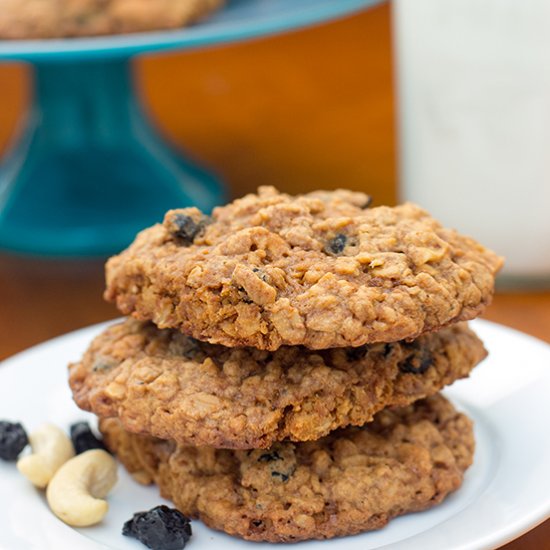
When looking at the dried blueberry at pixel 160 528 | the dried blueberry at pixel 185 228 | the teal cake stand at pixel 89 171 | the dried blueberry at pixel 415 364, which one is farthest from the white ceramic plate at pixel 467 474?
the teal cake stand at pixel 89 171

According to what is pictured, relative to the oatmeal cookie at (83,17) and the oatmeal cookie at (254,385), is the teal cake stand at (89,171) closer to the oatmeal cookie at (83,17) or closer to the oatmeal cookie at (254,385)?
the oatmeal cookie at (83,17)

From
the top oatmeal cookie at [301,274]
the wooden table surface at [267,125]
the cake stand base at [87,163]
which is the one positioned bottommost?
the wooden table surface at [267,125]

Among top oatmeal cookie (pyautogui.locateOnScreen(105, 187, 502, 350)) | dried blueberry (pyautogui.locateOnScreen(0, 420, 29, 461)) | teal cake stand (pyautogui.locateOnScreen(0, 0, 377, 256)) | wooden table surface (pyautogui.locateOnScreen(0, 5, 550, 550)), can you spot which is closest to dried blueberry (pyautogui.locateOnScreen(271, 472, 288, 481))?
top oatmeal cookie (pyautogui.locateOnScreen(105, 187, 502, 350))

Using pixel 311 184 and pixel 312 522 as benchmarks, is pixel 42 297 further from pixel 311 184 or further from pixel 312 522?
pixel 312 522

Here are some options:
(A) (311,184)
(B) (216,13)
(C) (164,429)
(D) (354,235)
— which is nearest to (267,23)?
(B) (216,13)

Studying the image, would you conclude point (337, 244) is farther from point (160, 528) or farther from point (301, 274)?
point (160, 528)

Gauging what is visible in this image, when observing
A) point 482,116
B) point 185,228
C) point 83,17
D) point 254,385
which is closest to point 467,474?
point 254,385
